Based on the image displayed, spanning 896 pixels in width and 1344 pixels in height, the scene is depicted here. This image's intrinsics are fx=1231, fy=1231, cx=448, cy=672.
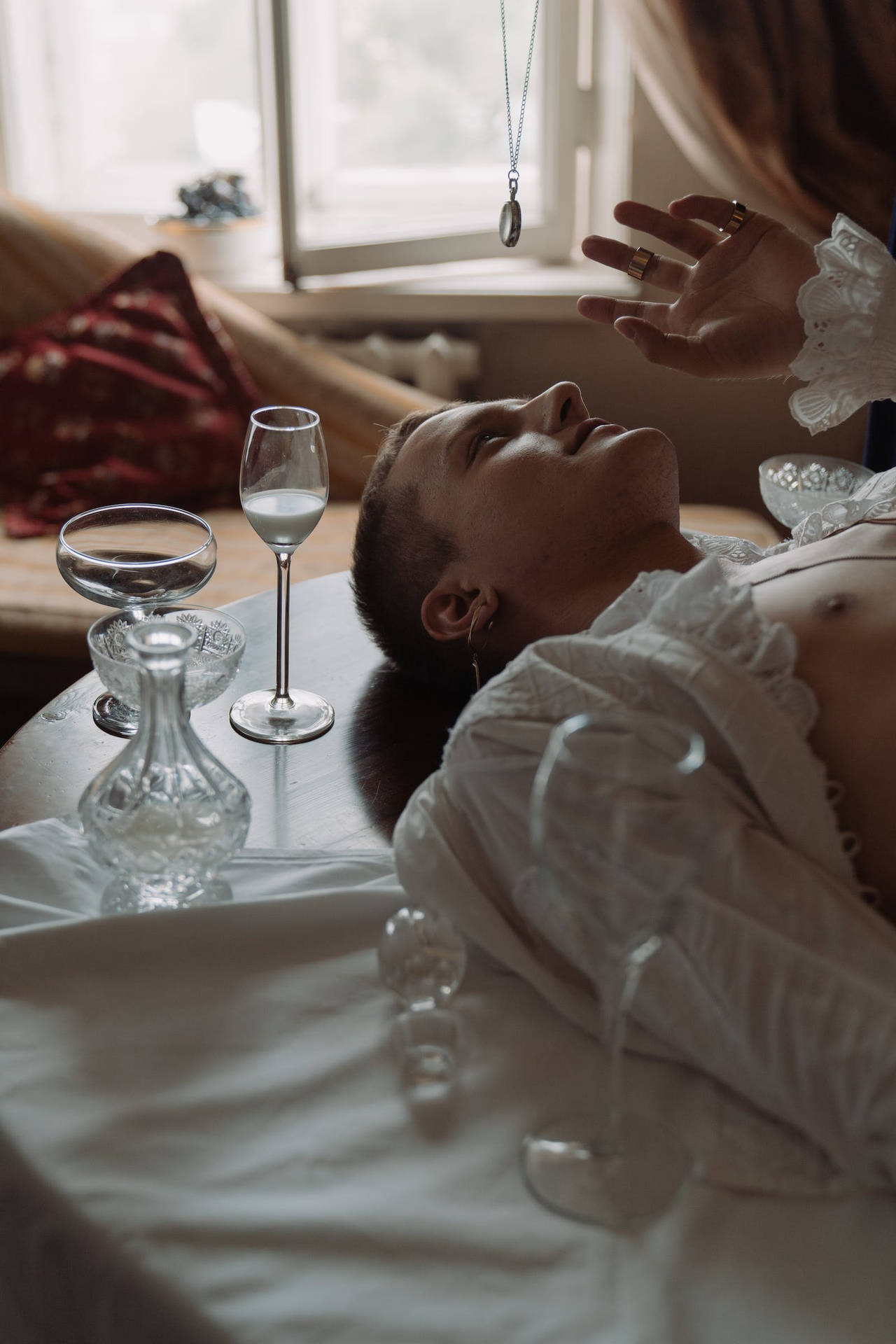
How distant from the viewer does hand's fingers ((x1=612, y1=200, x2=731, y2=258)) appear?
1577 mm

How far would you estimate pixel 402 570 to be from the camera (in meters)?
1.53

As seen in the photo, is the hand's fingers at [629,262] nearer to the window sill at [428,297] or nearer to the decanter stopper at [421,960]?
the decanter stopper at [421,960]

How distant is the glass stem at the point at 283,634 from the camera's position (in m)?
1.36

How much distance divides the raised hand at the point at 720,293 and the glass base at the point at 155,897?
852 millimetres

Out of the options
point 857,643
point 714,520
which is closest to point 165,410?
point 714,520

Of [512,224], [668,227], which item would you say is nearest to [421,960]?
[668,227]

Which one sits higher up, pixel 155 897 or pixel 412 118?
pixel 412 118

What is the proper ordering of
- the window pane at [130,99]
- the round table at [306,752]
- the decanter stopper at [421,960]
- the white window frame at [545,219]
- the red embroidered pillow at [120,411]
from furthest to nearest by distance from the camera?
the window pane at [130,99], the white window frame at [545,219], the red embroidered pillow at [120,411], the round table at [306,752], the decanter stopper at [421,960]

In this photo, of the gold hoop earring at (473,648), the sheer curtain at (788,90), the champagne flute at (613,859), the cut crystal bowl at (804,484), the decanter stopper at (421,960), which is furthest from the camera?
the sheer curtain at (788,90)

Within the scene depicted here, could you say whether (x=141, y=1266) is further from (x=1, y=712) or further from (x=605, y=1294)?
(x=1, y=712)

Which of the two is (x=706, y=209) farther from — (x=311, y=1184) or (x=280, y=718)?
(x=311, y=1184)

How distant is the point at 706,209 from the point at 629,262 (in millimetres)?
112

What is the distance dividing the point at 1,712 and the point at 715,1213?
197 cm

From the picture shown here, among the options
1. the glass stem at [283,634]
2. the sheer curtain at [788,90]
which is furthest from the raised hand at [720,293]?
the sheer curtain at [788,90]
